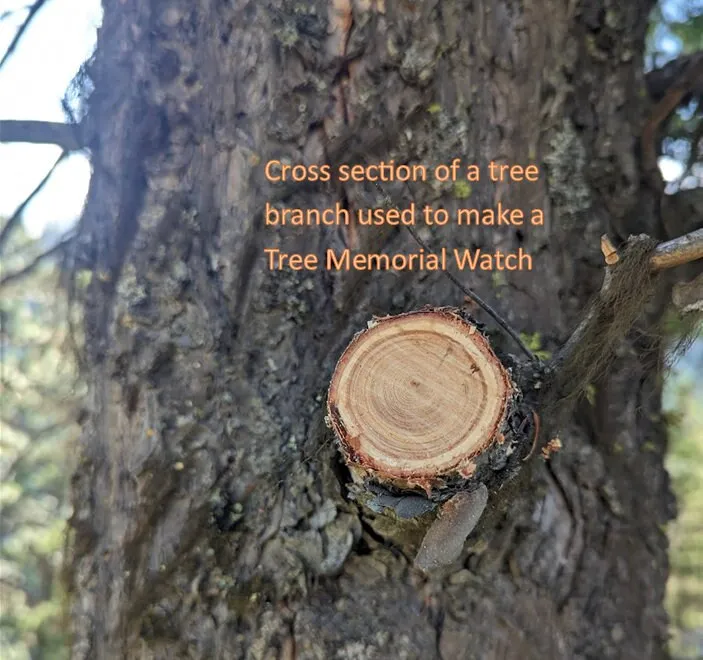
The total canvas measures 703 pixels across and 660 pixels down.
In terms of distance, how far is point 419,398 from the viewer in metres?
1.06

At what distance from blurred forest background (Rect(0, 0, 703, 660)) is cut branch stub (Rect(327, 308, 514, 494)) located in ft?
4.06

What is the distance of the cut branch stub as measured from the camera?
3.40 ft

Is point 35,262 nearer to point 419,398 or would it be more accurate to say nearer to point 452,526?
point 419,398

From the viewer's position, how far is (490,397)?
3.42 ft

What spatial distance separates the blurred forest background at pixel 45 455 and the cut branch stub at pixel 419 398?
1.24 metres

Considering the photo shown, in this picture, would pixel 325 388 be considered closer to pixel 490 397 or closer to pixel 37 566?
pixel 490 397

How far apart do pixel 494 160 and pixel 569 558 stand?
39.5 inches

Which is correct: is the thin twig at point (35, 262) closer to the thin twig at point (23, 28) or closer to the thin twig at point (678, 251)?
the thin twig at point (23, 28)

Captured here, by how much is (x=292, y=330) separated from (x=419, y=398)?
1.34 ft

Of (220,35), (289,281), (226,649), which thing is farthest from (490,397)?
(220,35)
